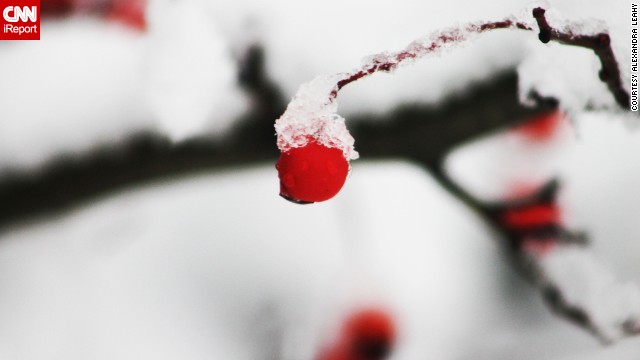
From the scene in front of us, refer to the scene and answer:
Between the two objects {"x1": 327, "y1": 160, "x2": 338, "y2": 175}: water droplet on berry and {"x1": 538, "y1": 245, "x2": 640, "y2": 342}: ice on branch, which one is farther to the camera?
{"x1": 538, "y1": 245, "x2": 640, "y2": 342}: ice on branch

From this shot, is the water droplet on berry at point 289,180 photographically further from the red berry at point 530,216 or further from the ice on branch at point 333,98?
the red berry at point 530,216

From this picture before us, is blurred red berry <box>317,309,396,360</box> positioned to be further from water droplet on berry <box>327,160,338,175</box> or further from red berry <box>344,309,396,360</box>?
water droplet on berry <box>327,160,338,175</box>

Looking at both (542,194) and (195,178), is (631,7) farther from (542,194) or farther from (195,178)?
(195,178)

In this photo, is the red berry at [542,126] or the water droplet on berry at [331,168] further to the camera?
the red berry at [542,126]

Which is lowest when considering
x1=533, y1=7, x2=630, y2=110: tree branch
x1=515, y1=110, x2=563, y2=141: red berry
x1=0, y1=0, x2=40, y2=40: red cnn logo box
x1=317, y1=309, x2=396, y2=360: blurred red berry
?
x1=317, y1=309, x2=396, y2=360: blurred red berry

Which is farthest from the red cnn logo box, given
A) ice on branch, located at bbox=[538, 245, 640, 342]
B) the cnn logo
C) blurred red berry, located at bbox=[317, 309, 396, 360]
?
ice on branch, located at bbox=[538, 245, 640, 342]

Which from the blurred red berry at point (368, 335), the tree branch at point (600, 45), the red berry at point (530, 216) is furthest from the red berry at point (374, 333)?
the tree branch at point (600, 45)

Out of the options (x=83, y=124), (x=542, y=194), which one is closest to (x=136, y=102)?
(x=83, y=124)
